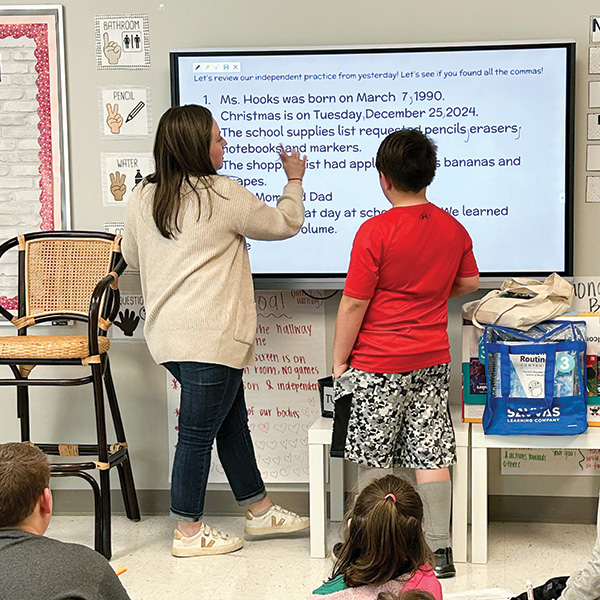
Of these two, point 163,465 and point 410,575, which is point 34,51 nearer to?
point 163,465

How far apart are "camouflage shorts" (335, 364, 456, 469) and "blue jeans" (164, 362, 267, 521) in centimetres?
39

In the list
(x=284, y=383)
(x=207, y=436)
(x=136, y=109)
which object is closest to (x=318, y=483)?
(x=207, y=436)

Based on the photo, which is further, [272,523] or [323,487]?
[272,523]

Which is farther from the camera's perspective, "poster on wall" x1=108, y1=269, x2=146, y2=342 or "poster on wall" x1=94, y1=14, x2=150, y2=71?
"poster on wall" x1=108, y1=269, x2=146, y2=342

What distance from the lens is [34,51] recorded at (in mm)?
3418

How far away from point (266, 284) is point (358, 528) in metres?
1.62

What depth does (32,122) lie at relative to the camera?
345 cm

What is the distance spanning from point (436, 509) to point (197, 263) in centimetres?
106

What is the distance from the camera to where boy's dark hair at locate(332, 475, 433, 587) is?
177 centimetres

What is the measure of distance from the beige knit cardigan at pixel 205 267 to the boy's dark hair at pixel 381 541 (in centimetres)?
119

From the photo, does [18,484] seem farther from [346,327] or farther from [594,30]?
[594,30]

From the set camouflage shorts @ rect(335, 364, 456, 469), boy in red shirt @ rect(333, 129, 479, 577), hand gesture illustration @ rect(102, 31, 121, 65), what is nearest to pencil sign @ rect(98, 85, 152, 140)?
hand gesture illustration @ rect(102, 31, 121, 65)

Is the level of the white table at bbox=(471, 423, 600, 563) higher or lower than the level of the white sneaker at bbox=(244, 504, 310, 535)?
higher

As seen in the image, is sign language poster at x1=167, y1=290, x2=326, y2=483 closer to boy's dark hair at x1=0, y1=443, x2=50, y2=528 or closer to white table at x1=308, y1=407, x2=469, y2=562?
white table at x1=308, y1=407, x2=469, y2=562
